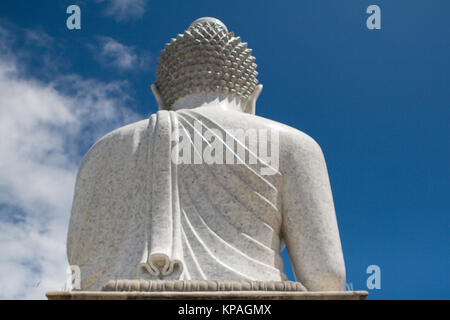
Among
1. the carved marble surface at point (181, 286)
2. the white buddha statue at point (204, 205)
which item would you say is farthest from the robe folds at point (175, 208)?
the carved marble surface at point (181, 286)

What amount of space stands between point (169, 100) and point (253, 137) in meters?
1.94

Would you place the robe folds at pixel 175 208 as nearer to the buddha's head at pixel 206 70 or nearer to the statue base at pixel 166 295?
the statue base at pixel 166 295

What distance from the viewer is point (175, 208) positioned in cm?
530

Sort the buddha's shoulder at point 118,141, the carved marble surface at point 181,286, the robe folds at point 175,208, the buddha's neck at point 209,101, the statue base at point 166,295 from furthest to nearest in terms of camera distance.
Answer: the buddha's neck at point 209,101
the buddha's shoulder at point 118,141
the robe folds at point 175,208
the carved marble surface at point 181,286
the statue base at point 166,295

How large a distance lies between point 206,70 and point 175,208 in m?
2.41

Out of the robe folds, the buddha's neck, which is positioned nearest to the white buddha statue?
the robe folds

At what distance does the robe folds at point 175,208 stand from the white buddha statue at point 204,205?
0.01m

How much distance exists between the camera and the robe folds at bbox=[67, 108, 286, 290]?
5.01 m

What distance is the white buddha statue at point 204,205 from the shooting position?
16.6 feet

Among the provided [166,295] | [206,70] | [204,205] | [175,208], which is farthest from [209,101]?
[166,295]

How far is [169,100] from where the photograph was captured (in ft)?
24.0

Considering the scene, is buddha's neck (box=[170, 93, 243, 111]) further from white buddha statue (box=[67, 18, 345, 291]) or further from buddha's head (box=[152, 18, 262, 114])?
white buddha statue (box=[67, 18, 345, 291])

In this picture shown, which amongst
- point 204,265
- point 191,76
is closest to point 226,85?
point 191,76
